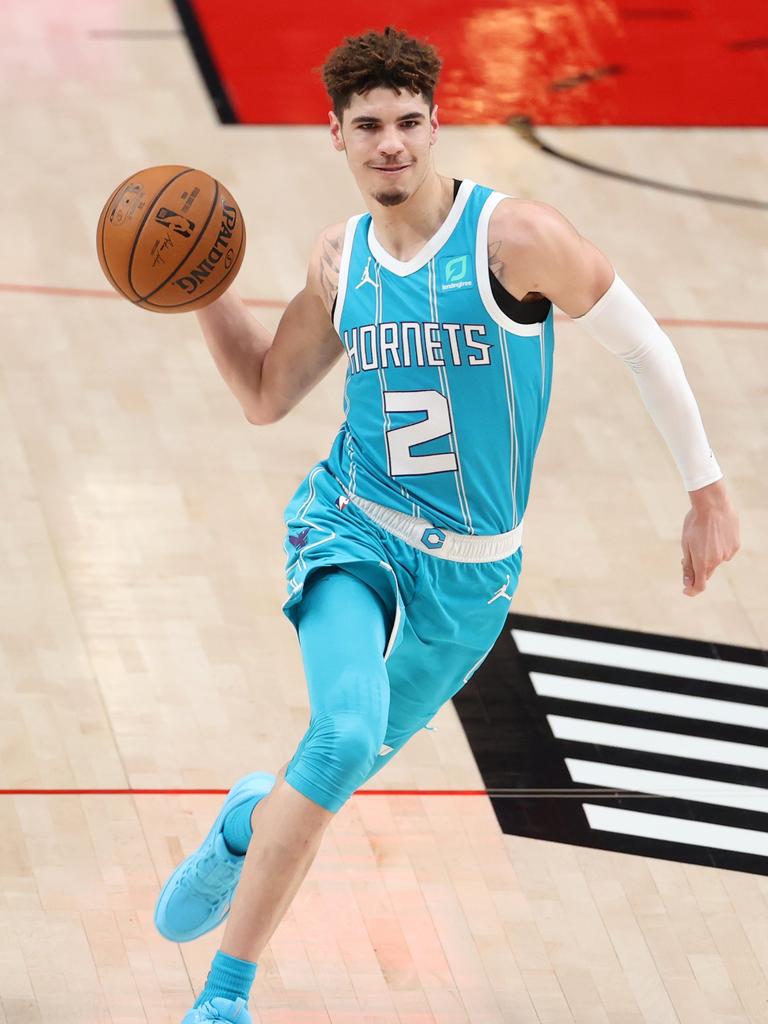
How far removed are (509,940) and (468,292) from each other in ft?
5.75

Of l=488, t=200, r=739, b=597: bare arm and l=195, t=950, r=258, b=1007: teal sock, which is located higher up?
l=488, t=200, r=739, b=597: bare arm

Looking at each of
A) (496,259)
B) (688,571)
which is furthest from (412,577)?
(496,259)

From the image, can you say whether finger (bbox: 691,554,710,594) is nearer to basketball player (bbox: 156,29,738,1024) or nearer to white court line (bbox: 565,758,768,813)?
basketball player (bbox: 156,29,738,1024)

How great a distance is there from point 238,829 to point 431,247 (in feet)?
4.94

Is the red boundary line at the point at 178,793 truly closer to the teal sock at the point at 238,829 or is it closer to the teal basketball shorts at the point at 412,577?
the teal sock at the point at 238,829

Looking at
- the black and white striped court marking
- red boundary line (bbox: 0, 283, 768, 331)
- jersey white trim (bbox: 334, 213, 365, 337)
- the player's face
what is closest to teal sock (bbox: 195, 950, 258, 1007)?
the black and white striped court marking

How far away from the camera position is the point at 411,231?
3.85 metres

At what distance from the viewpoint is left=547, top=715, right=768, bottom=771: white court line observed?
5.02 meters

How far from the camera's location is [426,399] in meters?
3.79

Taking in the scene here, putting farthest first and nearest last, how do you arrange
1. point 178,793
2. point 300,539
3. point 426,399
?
point 178,793 → point 300,539 → point 426,399

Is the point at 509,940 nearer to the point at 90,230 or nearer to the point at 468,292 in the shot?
the point at 468,292

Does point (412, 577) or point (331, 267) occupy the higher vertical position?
point (331, 267)

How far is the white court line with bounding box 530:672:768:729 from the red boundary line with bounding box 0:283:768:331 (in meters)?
2.37

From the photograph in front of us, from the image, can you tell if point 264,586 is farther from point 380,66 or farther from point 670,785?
point 380,66
